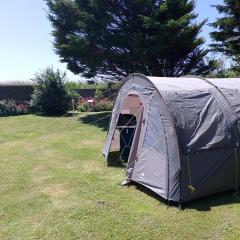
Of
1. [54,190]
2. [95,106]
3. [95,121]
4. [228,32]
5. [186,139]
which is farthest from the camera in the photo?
[95,106]

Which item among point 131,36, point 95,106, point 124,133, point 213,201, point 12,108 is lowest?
point 213,201

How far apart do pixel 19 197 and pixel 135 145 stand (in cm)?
238

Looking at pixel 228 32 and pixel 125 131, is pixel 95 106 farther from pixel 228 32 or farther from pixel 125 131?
pixel 125 131

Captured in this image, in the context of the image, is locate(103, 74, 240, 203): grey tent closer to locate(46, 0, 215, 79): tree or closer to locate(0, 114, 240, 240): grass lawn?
locate(0, 114, 240, 240): grass lawn

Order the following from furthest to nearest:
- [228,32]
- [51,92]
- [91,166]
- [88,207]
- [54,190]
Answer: [51,92] → [228,32] → [91,166] → [54,190] → [88,207]

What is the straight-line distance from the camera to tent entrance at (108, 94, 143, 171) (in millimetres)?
8094

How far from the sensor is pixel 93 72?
18.9m

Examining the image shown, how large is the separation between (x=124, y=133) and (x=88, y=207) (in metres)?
3.08

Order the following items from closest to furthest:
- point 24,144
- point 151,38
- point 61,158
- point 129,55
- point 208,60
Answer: point 61,158, point 24,144, point 151,38, point 129,55, point 208,60

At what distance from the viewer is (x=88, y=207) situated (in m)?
5.78

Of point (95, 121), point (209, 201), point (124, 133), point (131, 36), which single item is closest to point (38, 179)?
point (124, 133)

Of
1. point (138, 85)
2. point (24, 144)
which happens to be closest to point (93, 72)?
point (24, 144)

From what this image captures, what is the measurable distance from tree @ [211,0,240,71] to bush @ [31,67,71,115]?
8.55 metres

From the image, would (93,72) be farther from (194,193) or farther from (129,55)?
(194,193)
